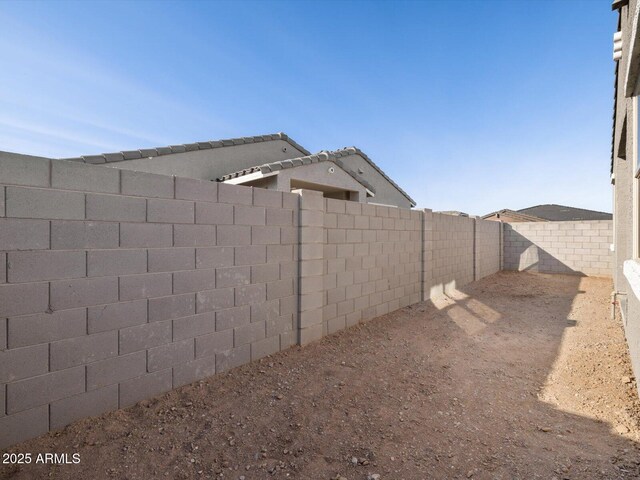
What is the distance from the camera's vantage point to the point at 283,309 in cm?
402

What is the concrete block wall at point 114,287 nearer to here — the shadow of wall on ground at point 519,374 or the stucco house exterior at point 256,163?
the shadow of wall on ground at point 519,374

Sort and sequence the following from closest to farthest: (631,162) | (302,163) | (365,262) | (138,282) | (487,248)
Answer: (138,282) → (631,162) → (365,262) → (302,163) → (487,248)

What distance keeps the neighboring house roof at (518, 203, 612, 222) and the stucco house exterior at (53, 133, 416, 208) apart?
22276mm

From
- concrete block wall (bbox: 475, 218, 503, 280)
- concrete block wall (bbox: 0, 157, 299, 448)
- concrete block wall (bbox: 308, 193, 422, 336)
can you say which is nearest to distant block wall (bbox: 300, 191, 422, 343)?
concrete block wall (bbox: 308, 193, 422, 336)

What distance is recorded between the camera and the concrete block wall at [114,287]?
2.09m

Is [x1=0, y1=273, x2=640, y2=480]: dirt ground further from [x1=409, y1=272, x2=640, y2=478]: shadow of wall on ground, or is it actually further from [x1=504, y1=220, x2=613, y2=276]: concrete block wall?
[x1=504, y1=220, x2=613, y2=276]: concrete block wall

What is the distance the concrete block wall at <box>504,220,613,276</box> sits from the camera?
11.4m

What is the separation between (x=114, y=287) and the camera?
8.23 feet

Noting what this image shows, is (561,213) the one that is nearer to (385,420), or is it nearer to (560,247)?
(560,247)

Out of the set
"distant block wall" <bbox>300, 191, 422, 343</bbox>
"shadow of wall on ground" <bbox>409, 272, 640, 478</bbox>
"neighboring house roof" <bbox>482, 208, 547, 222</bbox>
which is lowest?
"shadow of wall on ground" <bbox>409, 272, 640, 478</bbox>

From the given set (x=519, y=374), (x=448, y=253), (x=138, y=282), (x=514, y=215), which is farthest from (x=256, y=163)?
(x=514, y=215)

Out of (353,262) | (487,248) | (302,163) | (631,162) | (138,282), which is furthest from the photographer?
(487,248)

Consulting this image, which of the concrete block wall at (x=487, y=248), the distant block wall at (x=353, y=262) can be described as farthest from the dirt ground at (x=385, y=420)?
the concrete block wall at (x=487, y=248)

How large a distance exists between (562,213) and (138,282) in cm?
3376
